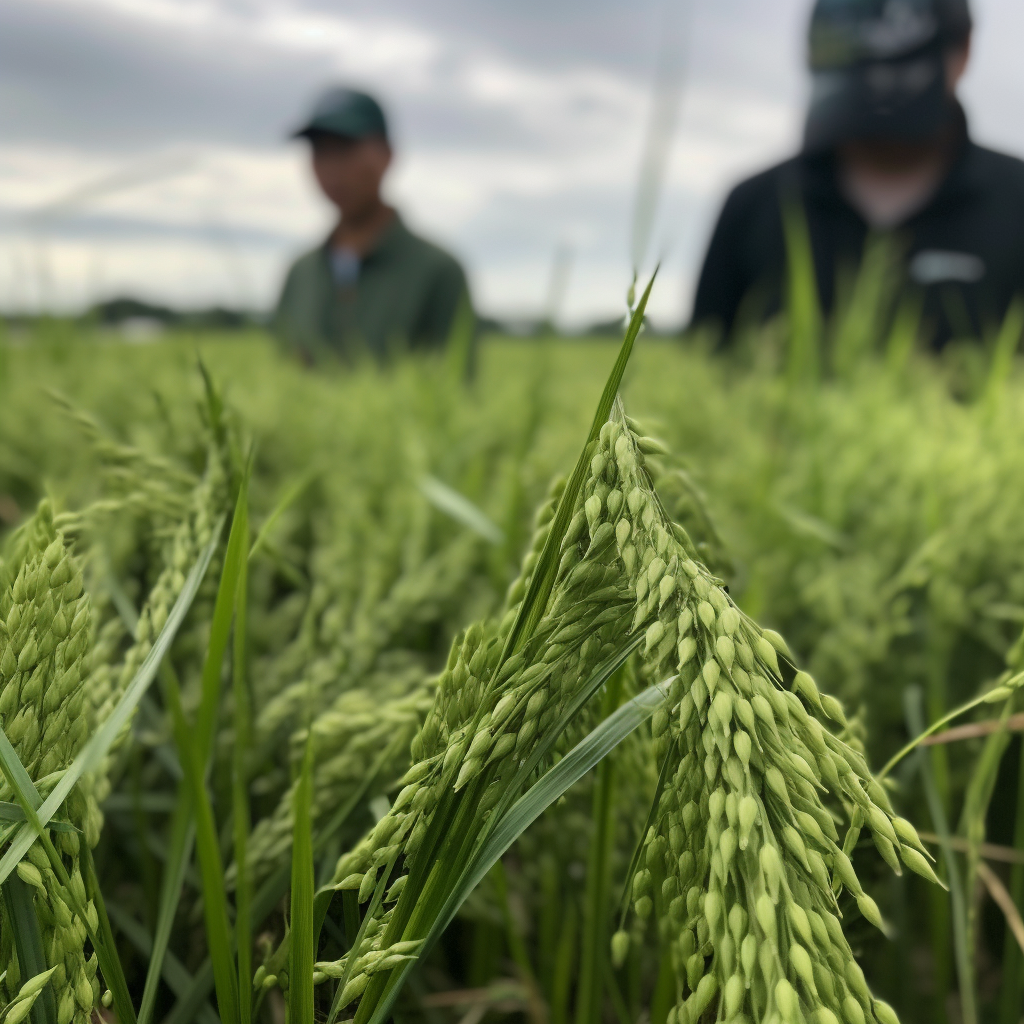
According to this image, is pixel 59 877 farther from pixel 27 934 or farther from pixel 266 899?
pixel 266 899

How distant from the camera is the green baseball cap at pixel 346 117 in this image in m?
5.01

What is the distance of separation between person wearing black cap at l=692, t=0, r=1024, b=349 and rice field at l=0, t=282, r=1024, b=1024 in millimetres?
2660

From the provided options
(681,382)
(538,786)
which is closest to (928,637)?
(538,786)

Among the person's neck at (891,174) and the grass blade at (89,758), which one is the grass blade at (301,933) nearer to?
the grass blade at (89,758)

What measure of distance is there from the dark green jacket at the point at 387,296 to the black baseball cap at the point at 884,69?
212 centimetres

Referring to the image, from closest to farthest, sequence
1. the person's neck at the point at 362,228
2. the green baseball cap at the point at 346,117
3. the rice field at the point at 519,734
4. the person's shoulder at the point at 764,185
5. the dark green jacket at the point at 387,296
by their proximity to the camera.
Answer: the rice field at the point at 519,734 → the person's shoulder at the point at 764,185 → the dark green jacket at the point at 387,296 → the green baseball cap at the point at 346,117 → the person's neck at the point at 362,228

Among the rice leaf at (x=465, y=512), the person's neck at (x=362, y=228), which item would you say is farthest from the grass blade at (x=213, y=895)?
the person's neck at (x=362, y=228)

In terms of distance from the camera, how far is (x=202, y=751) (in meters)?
0.60

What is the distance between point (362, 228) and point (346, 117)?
64 cm

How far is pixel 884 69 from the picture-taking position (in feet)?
12.8

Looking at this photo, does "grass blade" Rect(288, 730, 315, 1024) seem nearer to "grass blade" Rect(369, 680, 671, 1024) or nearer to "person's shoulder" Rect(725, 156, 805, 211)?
"grass blade" Rect(369, 680, 671, 1024)

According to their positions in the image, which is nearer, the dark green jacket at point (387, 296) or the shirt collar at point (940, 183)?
the shirt collar at point (940, 183)

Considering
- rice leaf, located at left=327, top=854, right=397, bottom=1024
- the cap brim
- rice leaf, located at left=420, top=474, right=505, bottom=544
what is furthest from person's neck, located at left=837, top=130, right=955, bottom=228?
rice leaf, located at left=327, top=854, right=397, bottom=1024

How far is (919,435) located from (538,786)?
1.37 m
